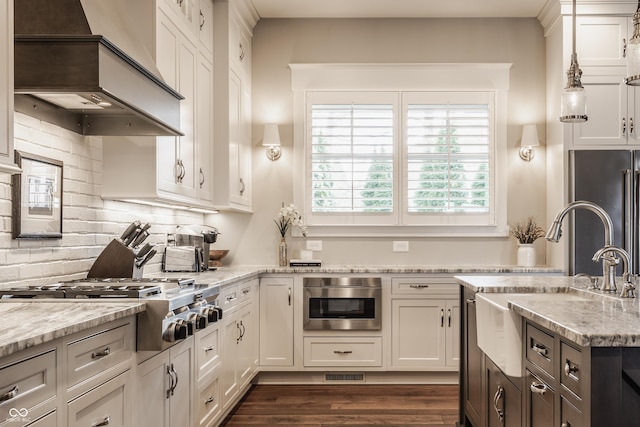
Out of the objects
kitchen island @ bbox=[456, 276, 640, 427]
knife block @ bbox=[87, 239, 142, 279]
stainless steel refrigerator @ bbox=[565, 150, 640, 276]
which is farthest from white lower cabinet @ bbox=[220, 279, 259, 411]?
stainless steel refrigerator @ bbox=[565, 150, 640, 276]

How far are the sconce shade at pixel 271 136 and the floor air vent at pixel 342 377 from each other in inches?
81.3

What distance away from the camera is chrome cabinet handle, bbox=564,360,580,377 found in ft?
5.55

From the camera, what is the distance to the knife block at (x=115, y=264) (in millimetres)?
2865

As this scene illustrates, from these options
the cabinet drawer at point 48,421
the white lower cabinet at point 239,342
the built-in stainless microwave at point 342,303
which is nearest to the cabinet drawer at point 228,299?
the white lower cabinet at point 239,342

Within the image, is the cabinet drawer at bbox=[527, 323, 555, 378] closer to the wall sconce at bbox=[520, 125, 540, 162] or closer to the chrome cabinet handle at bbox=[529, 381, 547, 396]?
the chrome cabinet handle at bbox=[529, 381, 547, 396]

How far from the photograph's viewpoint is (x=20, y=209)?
7.99 feet

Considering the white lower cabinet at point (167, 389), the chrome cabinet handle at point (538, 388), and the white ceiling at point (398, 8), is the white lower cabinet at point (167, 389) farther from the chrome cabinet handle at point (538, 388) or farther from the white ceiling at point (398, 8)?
the white ceiling at point (398, 8)

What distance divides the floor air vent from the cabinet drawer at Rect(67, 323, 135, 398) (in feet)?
9.08

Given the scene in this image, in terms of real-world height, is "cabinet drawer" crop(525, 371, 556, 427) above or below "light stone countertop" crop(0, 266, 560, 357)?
below

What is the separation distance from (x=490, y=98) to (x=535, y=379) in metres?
3.48

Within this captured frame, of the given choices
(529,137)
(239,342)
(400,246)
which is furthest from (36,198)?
(529,137)

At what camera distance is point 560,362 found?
5.99ft

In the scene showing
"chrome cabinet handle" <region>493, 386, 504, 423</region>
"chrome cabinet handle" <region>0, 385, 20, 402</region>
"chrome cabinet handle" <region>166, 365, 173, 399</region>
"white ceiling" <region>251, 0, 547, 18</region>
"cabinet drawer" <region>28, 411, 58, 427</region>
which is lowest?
"chrome cabinet handle" <region>493, 386, 504, 423</region>

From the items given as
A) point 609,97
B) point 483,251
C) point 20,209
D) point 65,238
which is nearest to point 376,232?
point 483,251
